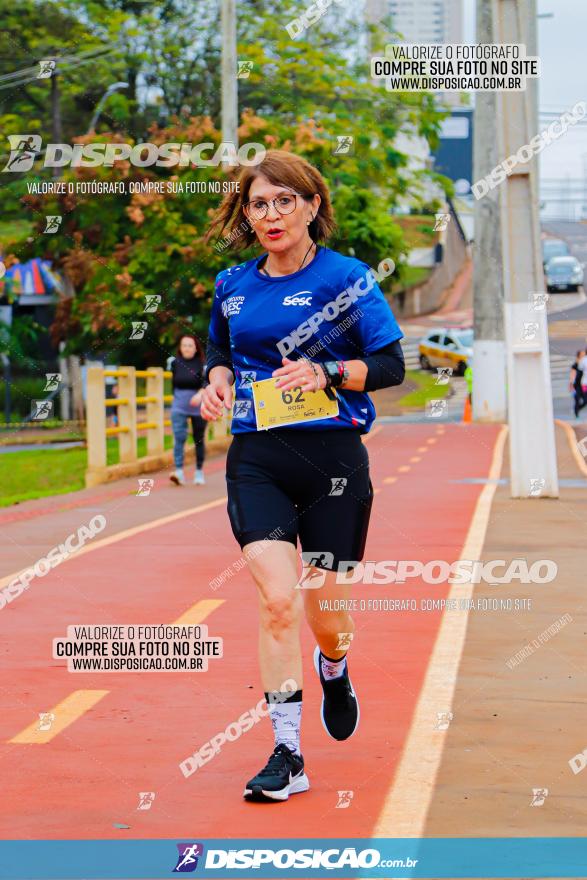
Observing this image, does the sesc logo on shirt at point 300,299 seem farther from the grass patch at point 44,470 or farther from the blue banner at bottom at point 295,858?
the grass patch at point 44,470

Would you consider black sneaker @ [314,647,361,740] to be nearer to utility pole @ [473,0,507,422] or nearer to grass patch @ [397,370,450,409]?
utility pole @ [473,0,507,422]

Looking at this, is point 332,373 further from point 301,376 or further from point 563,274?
point 563,274

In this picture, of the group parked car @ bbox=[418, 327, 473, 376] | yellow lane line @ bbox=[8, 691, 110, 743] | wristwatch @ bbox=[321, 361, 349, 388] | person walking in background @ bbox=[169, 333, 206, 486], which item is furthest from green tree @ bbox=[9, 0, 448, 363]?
wristwatch @ bbox=[321, 361, 349, 388]

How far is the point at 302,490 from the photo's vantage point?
595cm

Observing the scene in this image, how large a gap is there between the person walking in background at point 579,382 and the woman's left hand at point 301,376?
34199 mm

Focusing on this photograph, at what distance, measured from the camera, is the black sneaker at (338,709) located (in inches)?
247

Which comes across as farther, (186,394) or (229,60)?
(229,60)

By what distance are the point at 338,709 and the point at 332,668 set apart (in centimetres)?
16

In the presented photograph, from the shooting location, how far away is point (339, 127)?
124ft

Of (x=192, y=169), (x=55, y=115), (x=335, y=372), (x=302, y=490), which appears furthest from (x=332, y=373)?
(x=55, y=115)

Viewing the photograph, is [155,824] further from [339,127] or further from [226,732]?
[339,127]

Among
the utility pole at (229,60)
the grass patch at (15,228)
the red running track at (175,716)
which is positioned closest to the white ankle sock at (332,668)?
the red running track at (175,716)

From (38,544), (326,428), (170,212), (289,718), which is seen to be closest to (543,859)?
(289,718)

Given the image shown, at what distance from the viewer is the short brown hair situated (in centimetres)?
603
